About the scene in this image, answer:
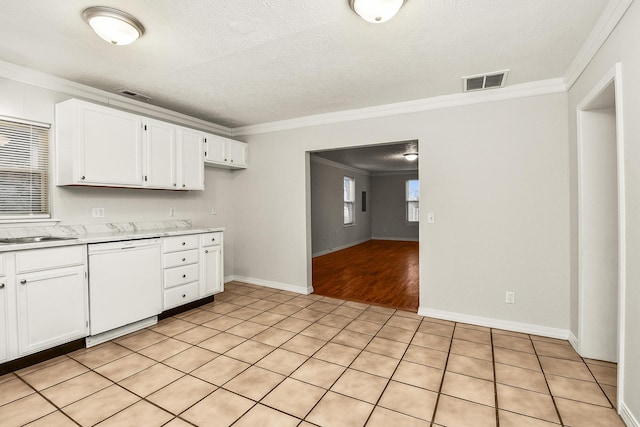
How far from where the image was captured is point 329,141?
4.07 m

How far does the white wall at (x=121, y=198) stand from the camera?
2.72 metres

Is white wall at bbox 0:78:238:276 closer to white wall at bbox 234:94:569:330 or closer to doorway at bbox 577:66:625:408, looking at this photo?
white wall at bbox 234:94:569:330

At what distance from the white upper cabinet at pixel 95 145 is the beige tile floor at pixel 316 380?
1.54m

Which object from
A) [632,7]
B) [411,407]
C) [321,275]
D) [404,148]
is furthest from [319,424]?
[404,148]

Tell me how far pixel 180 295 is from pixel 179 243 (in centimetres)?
57

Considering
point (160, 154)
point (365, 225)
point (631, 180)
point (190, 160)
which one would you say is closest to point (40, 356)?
point (160, 154)

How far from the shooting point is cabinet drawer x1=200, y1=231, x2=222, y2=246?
12.1ft

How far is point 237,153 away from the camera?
14.9 feet

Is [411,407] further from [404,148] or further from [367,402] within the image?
[404,148]

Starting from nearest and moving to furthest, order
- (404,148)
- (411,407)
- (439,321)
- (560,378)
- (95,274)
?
(411,407)
(560,378)
(95,274)
(439,321)
(404,148)

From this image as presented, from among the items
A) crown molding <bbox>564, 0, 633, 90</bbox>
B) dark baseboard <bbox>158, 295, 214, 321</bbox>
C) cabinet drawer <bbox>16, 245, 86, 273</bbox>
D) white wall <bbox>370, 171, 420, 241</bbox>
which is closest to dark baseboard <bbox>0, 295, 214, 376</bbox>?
cabinet drawer <bbox>16, 245, 86, 273</bbox>

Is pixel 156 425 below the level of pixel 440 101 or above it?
below

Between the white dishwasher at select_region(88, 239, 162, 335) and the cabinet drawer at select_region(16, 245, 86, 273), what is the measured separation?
4.2 inches

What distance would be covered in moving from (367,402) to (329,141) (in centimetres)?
302
